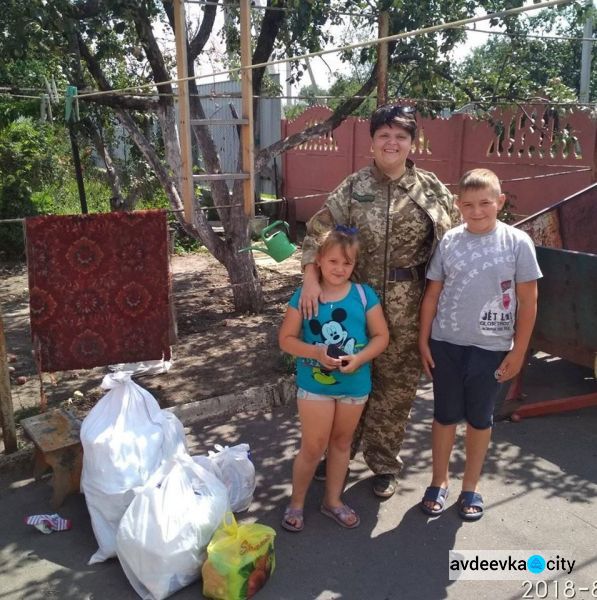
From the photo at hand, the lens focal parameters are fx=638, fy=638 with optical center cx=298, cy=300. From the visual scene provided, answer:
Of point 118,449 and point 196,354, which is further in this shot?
point 196,354

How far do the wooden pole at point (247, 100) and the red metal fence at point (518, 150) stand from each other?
8.09 ft

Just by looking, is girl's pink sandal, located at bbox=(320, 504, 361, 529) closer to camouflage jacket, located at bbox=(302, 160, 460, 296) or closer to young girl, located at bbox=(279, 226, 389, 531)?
young girl, located at bbox=(279, 226, 389, 531)

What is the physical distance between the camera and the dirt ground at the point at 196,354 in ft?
14.0

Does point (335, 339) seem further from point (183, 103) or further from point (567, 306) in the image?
point (183, 103)

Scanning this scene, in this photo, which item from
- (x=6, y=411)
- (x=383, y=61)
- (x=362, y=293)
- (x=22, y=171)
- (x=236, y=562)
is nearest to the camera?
(x=236, y=562)

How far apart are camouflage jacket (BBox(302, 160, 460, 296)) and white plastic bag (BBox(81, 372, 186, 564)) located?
1.06 metres

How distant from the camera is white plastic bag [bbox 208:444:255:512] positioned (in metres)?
3.01

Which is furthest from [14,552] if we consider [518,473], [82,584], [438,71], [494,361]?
[438,71]

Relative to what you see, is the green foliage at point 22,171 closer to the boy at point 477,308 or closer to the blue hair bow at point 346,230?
the blue hair bow at point 346,230

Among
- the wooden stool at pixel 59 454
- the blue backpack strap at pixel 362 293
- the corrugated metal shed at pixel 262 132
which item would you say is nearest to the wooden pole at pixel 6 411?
the wooden stool at pixel 59 454

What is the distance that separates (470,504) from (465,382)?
0.63 m

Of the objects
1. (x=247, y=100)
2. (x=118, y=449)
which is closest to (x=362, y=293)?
(x=118, y=449)

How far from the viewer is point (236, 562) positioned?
93.7 inches

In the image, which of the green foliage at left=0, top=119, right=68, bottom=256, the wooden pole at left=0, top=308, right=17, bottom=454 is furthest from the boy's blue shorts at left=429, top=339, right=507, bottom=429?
the green foliage at left=0, top=119, right=68, bottom=256
